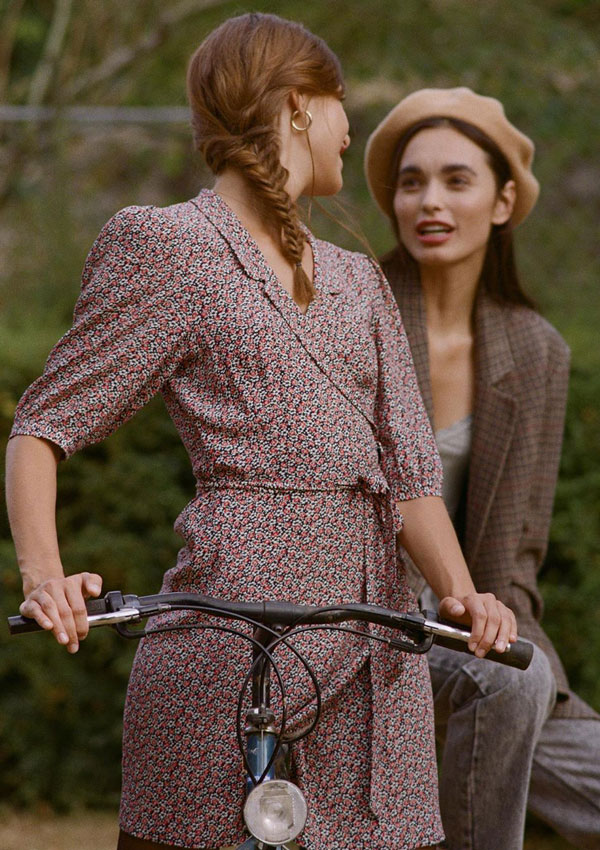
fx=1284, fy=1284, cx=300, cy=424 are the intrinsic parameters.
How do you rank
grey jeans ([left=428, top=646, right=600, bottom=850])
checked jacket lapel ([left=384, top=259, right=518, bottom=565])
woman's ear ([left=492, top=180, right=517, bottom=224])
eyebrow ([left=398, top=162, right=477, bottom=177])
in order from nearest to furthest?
grey jeans ([left=428, top=646, right=600, bottom=850]) → checked jacket lapel ([left=384, top=259, right=518, bottom=565]) → eyebrow ([left=398, top=162, right=477, bottom=177]) → woman's ear ([left=492, top=180, right=517, bottom=224])

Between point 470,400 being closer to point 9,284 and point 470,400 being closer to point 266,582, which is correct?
point 266,582

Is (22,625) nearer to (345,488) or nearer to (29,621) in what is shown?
(29,621)

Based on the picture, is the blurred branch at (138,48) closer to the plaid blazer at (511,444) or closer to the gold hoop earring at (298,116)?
the plaid blazer at (511,444)

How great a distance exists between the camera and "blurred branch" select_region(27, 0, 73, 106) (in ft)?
29.7

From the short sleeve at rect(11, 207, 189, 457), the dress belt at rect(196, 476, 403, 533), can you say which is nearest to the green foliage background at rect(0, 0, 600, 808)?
the dress belt at rect(196, 476, 403, 533)

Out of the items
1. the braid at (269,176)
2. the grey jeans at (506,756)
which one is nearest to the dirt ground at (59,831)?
the grey jeans at (506,756)

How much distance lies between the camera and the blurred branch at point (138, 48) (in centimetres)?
902

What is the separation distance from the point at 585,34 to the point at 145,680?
8.16m

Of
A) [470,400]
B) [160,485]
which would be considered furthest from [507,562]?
[160,485]

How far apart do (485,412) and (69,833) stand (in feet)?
9.33

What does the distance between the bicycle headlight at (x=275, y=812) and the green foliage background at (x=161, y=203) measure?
300 cm

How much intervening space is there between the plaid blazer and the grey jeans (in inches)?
4.7

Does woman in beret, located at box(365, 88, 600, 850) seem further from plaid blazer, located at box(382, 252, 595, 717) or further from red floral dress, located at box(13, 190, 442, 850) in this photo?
red floral dress, located at box(13, 190, 442, 850)

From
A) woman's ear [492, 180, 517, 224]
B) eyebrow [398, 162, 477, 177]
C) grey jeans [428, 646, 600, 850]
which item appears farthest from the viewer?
woman's ear [492, 180, 517, 224]
